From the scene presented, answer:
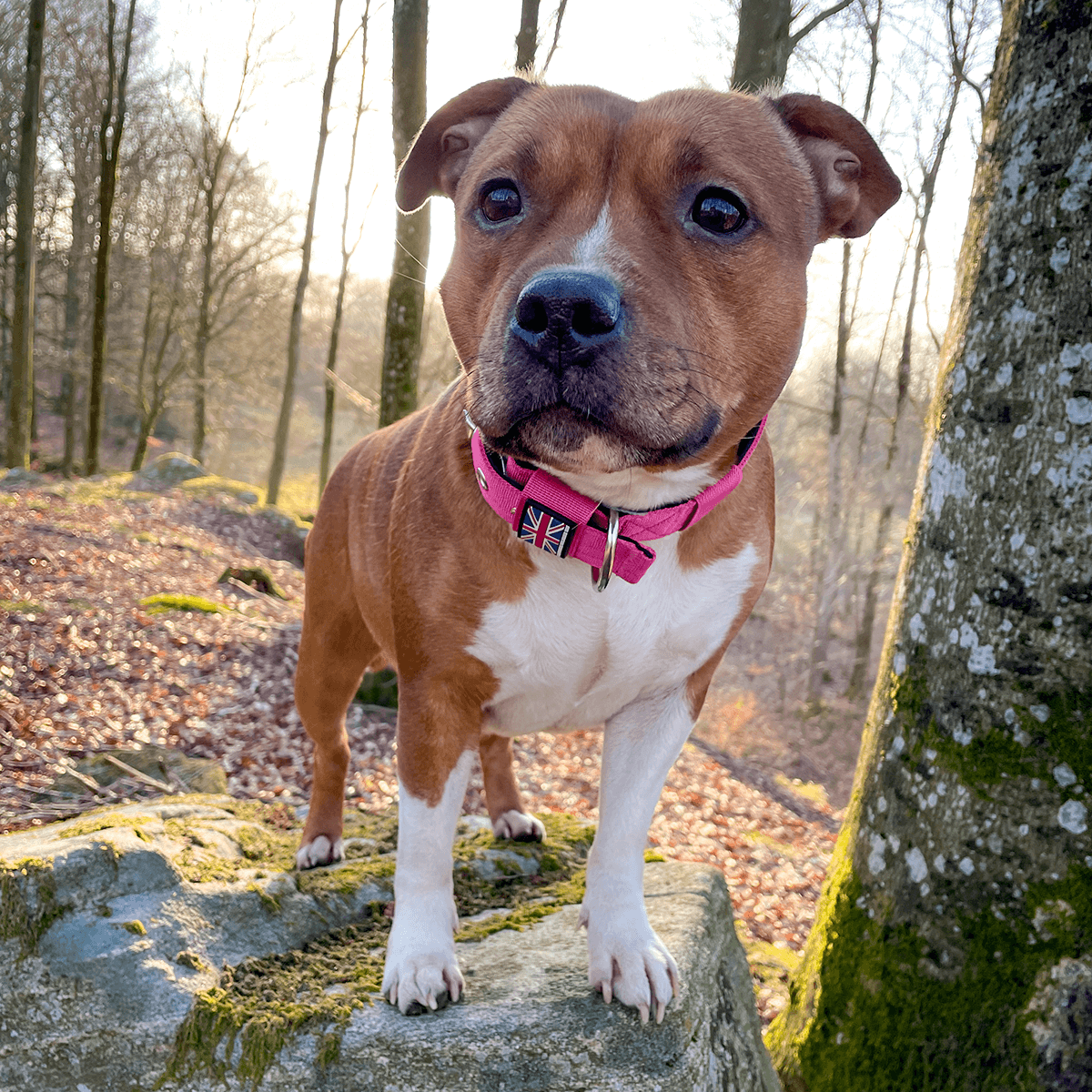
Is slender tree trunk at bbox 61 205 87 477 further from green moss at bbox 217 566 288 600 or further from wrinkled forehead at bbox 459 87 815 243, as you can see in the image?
wrinkled forehead at bbox 459 87 815 243

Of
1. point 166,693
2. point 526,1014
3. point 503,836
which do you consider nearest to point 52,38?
point 166,693

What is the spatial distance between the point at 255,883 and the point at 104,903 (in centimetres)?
54

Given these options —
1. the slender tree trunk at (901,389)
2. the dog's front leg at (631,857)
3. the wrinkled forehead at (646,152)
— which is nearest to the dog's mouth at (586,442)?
the wrinkled forehead at (646,152)

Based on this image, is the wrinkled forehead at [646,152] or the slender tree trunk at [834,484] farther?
the slender tree trunk at [834,484]

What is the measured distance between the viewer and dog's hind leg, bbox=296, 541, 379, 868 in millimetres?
3363

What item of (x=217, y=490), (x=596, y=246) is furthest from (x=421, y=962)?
(x=217, y=490)

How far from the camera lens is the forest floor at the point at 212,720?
504 centimetres

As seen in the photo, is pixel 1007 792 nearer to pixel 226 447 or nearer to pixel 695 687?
pixel 695 687

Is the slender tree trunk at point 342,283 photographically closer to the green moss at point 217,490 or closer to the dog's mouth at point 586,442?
the green moss at point 217,490

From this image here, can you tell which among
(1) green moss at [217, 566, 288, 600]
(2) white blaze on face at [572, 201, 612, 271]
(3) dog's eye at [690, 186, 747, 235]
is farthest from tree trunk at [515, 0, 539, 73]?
(2) white blaze on face at [572, 201, 612, 271]

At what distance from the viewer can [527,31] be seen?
25.7ft

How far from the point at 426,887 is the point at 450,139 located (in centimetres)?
231

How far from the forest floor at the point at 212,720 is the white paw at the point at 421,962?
2.35m

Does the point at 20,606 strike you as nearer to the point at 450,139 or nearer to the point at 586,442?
the point at 450,139
